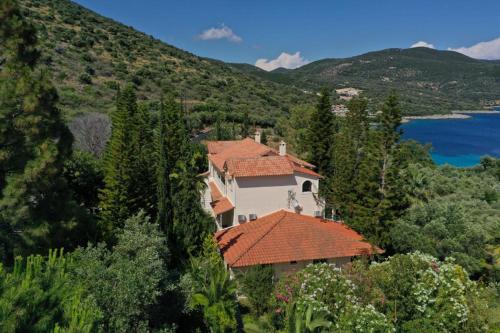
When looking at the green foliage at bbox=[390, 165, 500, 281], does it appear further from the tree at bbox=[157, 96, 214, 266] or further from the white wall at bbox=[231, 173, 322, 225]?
the tree at bbox=[157, 96, 214, 266]

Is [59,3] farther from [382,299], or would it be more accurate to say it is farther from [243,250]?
[382,299]

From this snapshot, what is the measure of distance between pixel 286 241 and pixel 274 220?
6.79 ft

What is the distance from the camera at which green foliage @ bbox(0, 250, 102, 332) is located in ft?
23.7

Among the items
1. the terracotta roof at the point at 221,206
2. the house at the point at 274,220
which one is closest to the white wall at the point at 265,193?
the house at the point at 274,220

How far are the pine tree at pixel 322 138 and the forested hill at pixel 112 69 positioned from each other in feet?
85.1

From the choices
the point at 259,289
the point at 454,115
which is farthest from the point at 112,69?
the point at 454,115

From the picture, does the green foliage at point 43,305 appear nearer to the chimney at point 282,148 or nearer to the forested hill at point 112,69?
the chimney at point 282,148

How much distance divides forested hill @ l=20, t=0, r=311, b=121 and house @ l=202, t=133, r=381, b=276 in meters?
24.4

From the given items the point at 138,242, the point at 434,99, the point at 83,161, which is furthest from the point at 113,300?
the point at 434,99

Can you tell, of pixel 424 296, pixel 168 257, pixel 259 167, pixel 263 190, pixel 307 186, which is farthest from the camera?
pixel 307 186

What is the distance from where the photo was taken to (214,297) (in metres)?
14.5

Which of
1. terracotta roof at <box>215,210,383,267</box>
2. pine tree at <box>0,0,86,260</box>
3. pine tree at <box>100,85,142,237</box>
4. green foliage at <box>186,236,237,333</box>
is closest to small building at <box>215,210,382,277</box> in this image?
terracotta roof at <box>215,210,383,267</box>

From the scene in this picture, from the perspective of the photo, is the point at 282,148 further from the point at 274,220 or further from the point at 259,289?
the point at 259,289

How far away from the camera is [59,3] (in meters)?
79.4
